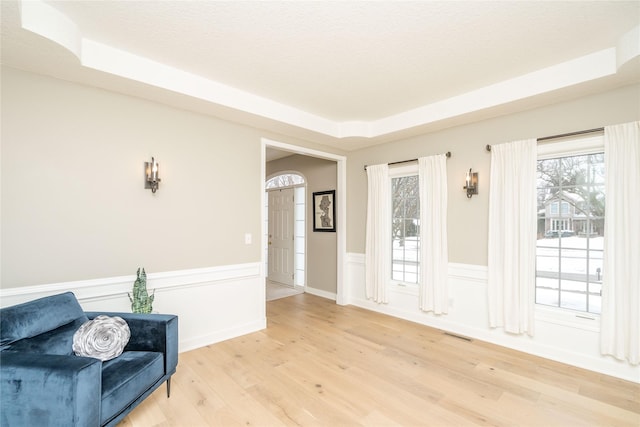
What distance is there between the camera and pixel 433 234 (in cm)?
409

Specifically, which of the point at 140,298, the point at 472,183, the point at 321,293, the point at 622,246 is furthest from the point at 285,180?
the point at 622,246

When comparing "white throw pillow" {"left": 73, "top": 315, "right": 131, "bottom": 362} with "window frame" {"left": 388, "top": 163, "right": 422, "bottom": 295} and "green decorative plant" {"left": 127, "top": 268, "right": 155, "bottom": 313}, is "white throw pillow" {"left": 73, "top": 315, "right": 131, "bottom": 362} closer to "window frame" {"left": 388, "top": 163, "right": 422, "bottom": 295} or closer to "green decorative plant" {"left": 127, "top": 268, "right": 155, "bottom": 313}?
"green decorative plant" {"left": 127, "top": 268, "right": 155, "bottom": 313}

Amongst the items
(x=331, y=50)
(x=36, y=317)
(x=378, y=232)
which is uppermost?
(x=331, y=50)

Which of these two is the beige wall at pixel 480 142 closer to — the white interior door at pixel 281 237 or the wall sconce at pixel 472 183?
the wall sconce at pixel 472 183

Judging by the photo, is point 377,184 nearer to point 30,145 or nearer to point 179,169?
point 179,169

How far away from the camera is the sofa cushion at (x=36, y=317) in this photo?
6.23 ft

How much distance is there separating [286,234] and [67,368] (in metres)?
5.07

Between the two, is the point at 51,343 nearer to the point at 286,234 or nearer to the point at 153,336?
the point at 153,336

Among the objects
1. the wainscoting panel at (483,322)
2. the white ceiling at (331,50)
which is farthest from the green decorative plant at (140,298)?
the wainscoting panel at (483,322)

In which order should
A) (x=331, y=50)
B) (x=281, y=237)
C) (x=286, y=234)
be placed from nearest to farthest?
(x=331, y=50) < (x=286, y=234) < (x=281, y=237)

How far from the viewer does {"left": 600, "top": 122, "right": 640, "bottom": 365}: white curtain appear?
8.86 ft

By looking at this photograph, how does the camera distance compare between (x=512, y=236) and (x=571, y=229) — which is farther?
(x=512, y=236)

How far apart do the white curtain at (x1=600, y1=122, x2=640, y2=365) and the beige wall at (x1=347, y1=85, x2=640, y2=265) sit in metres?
0.24

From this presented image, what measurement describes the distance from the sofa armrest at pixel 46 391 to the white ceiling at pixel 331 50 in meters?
2.11
